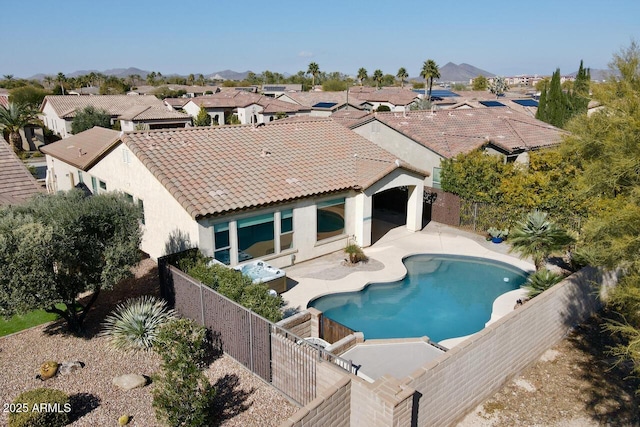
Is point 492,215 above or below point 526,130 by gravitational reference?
below

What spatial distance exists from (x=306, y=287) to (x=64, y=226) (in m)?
9.16

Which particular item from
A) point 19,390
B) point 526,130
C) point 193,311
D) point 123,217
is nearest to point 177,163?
point 123,217

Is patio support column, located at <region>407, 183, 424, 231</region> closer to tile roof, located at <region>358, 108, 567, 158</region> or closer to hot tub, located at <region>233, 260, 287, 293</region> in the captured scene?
tile roof, located at <region>358, 108, 567, 158</region>

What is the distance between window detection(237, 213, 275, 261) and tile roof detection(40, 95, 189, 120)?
43838mm

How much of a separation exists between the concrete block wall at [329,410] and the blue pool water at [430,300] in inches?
260

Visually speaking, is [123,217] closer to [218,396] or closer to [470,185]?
[218,396]

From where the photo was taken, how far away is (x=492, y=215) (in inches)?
982

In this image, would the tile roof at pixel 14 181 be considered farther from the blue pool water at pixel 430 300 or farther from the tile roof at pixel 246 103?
the tile roof at pixel 246 103

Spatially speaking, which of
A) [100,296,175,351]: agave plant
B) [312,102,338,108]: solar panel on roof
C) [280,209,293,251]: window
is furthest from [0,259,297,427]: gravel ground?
[312,102,338,108]: solar panel on roof

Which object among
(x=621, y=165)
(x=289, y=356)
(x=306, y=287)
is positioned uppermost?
(x=621, y=165)

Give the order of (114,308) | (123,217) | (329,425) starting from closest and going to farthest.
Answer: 1. (329,425)
2. (123,217)
3. (114,308)

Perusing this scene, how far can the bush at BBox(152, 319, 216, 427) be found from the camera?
32.0ft

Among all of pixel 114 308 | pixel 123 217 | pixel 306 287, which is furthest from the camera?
pixel 306 287

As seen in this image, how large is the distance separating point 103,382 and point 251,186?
997 cm
